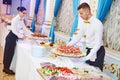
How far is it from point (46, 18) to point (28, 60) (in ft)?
12.0

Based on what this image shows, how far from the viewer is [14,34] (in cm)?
413

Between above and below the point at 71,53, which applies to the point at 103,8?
above

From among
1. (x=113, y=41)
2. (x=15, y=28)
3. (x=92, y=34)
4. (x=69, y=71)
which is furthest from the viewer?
(x=15, y=28)

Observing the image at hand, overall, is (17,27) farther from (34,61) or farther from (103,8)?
(34,61)

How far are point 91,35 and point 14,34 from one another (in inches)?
73.3

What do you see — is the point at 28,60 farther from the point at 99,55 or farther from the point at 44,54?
the point at 99,55

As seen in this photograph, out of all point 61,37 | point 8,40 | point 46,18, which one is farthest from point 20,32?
point 46,18

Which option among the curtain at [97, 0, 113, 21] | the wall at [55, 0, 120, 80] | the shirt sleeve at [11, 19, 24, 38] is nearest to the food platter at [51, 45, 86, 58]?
the wall at [55, 0, 120, 80]

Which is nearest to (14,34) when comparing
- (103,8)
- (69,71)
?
(103,8)

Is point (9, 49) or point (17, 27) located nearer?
point (17, 27)

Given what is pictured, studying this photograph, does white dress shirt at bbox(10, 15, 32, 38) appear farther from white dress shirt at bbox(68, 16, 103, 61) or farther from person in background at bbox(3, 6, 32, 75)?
white dress shirt at bbox(68, 16, 103, 61)

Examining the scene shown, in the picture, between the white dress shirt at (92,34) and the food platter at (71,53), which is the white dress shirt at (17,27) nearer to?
the white dress shirt at (92,34)

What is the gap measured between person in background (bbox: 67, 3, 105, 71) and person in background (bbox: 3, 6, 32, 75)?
1.51 m

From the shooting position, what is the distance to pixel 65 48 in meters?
2.66
